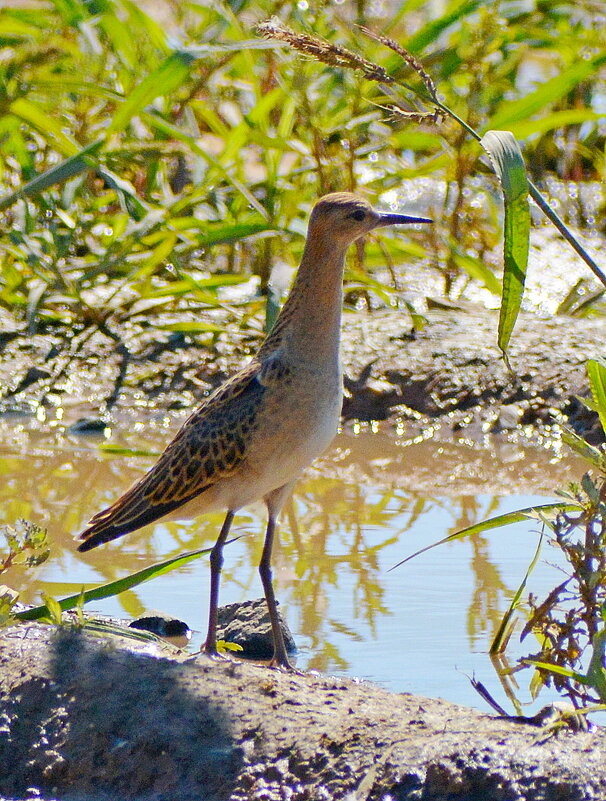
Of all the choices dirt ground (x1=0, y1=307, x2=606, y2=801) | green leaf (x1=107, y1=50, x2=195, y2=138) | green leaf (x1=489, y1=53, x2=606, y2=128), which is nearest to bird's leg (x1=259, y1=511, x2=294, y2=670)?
dirt ground (x1=0, y1=307, x2=606, y2=801)

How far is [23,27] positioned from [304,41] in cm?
568

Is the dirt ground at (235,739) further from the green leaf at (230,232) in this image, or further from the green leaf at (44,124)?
the green leaf at (44,124)

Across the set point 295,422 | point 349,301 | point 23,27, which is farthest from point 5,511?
point 23,27

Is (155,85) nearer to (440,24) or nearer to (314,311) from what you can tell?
(440,24)

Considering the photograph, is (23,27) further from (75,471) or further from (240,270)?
(75,471)

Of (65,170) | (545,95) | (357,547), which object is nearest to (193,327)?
(65,170)

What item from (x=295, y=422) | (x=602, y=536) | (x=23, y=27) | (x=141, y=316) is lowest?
(x=602, y=536)

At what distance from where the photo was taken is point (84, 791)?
10.6ft

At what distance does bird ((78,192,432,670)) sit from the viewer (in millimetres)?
4289

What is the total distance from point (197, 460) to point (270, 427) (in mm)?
312

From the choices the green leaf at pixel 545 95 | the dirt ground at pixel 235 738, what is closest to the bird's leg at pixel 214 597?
the dirt ground at pixel 235 738

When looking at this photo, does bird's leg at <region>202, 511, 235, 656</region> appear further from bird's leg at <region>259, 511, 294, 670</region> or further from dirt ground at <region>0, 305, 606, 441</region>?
dirt ground at <region>0, 305, 606, 441</region>

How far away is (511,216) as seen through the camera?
342cm

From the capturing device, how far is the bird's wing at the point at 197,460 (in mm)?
4375
